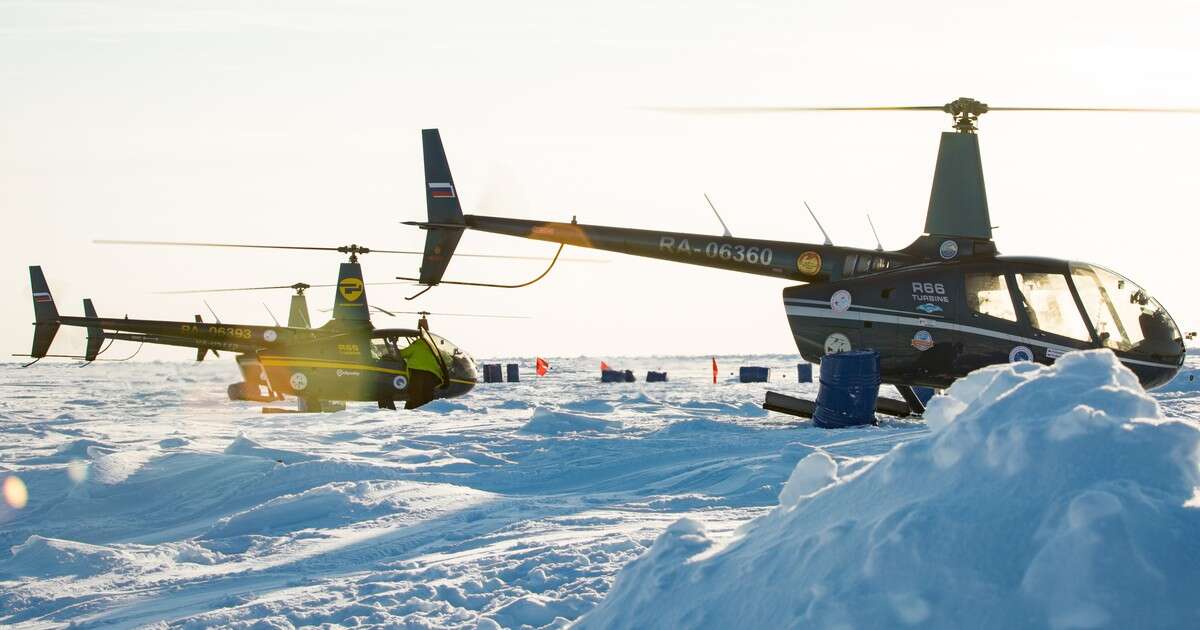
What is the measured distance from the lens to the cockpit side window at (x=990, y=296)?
13.3 meters

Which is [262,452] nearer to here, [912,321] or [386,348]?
[912,321]

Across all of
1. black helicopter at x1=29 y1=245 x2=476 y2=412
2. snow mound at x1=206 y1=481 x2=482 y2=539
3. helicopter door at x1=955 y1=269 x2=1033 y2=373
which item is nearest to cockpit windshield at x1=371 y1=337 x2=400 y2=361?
black helicopter at x1=29 y1=245 x2=476 y2=412

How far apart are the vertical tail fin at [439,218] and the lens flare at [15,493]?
24.1 ft

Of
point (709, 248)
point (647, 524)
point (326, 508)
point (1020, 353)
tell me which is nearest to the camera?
point (647, 524)

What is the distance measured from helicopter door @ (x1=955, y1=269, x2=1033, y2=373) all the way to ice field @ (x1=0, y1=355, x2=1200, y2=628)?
46.7 inches

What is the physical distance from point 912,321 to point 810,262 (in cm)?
159

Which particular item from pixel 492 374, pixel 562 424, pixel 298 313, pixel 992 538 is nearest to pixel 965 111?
pixel 562 424

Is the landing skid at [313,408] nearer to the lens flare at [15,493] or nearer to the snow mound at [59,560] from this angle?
the lens flare at [15,493]

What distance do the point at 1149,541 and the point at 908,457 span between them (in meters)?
0.92

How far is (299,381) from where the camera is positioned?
21859mm

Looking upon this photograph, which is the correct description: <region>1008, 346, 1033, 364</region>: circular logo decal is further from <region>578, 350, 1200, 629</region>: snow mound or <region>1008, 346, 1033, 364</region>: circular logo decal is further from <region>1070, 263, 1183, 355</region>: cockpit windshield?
<region>578, 350, 1200, 629</region>: snow mound

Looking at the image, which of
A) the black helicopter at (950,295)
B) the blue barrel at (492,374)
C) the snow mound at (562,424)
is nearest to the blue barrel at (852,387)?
the black helicopter at (950,295)

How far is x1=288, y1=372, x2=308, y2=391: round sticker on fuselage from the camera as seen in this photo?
71.6 ft

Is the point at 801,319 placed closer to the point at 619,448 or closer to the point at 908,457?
the point at 619,448
